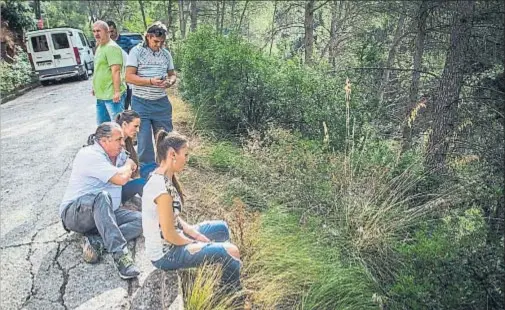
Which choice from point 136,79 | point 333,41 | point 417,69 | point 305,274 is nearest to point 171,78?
point 136,79

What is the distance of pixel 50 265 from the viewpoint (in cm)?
333

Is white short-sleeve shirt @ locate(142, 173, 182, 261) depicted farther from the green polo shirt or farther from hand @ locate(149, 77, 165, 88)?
the green polo shirt

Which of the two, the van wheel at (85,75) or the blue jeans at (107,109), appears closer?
the blue jeans at (107,109)

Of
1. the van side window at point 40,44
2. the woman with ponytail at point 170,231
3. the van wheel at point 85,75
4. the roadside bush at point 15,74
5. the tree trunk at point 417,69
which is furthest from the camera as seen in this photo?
the van wheel at point 85,75

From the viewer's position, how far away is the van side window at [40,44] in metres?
13.3

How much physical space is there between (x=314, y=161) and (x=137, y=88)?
2.01 metres

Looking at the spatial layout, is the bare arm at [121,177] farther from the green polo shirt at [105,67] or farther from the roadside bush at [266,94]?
the roadside bush at [266,94]

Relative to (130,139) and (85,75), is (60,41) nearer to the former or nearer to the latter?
(85,75)

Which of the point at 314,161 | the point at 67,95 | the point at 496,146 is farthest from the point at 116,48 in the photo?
the point at 67,95

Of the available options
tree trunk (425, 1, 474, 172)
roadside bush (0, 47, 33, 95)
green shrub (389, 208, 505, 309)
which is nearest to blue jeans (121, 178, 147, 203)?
green shrub (389, 208, 505, 309)

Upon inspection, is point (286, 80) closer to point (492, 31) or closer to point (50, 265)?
point (492, 31)

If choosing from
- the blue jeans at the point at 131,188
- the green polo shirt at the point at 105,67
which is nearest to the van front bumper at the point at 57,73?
the green polo shirt at the point at 105,67

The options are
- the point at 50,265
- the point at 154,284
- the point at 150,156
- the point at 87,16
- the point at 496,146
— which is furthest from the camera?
the point at 87,16

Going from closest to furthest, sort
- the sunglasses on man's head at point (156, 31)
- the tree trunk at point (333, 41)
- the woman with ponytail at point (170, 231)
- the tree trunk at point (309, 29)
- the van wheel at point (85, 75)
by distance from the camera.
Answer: the woman with ponytail at point (170, 231) < the sunglasses on man's head at point (156, 31) < the tree trunk at point (309, 29) < the tree trunk at point (333, 41) < the van wheel at point (85, 75)
